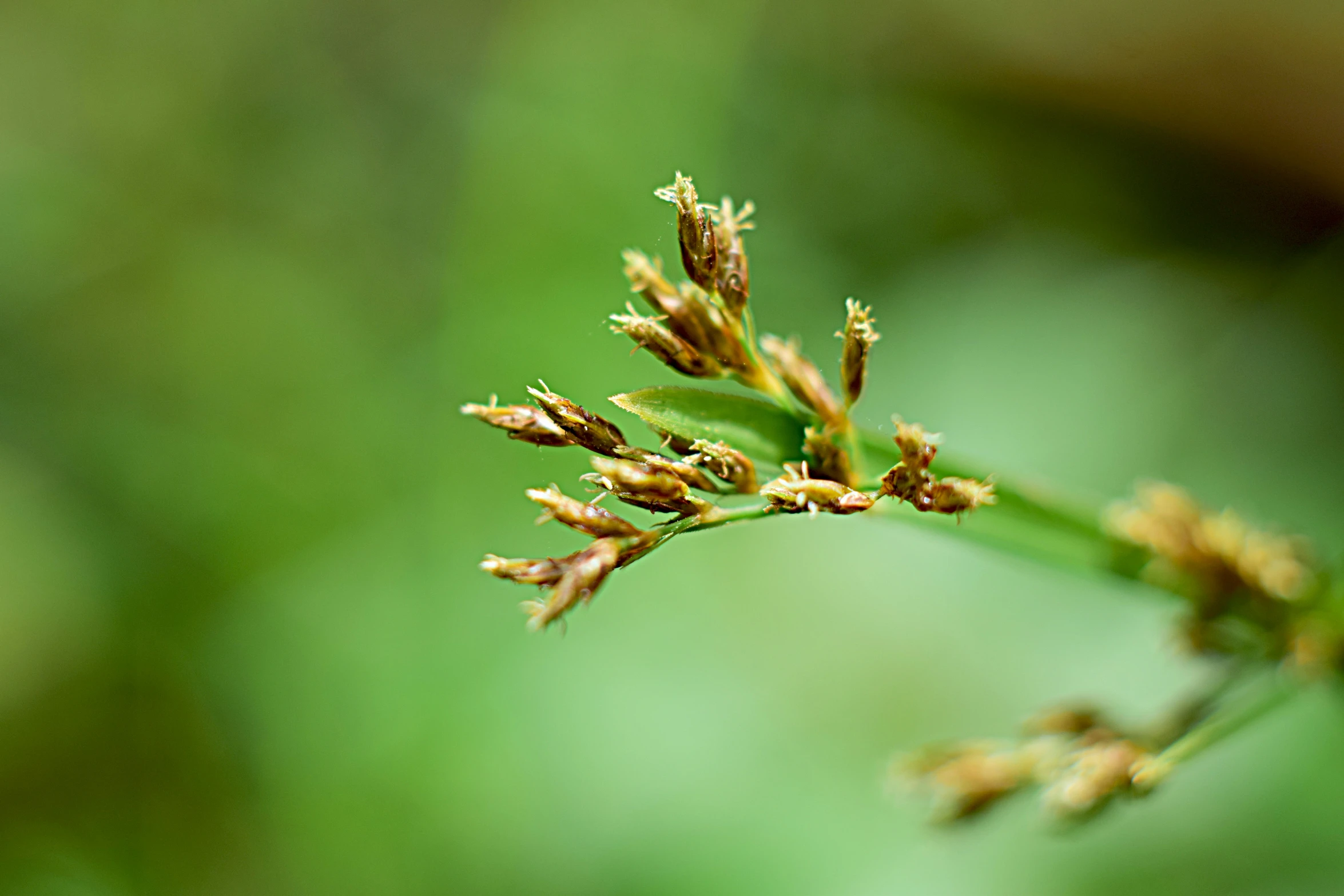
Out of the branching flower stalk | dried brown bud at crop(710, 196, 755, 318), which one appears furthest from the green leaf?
dried brown bud at crop(710, 196, 755, 318)

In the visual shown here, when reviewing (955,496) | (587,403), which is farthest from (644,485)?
(587,403)

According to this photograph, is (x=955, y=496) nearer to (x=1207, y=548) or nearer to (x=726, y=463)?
(x=726, y=463)

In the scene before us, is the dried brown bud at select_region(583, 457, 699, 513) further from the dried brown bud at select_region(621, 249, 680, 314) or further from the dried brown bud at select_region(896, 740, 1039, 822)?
the dried brown bud at select_region(896, 740, 1039, 822)

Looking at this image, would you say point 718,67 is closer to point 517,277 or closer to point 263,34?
point 517,277

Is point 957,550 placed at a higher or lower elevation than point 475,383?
lower

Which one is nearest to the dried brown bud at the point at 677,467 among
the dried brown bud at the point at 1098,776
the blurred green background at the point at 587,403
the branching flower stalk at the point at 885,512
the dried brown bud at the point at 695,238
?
the branching flower stalk at the point at 885,512

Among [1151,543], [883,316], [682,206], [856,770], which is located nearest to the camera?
[682,206]

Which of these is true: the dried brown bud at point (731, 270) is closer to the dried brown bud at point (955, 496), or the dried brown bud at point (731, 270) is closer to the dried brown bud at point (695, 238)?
the dried brown bud at point (695, 238)

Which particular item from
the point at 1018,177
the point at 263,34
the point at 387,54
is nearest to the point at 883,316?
the point at 1018,177
